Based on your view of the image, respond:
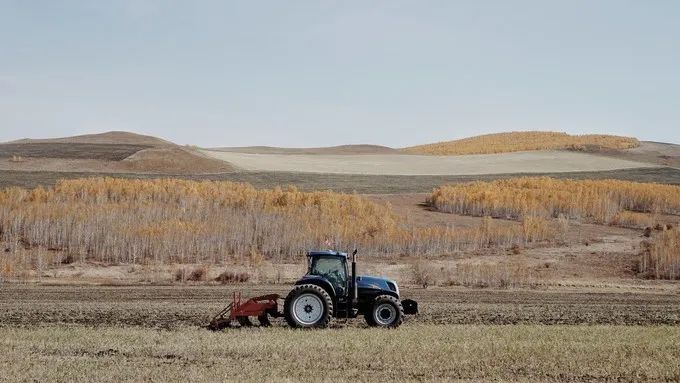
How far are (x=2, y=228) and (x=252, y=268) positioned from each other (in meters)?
19.1

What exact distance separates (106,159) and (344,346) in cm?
6830

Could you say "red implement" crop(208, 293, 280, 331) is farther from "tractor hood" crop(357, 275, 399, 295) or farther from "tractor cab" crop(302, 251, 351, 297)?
"tractor hood" crop(357, 275, 399, 295)

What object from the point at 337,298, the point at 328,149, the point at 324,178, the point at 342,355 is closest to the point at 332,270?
the point at 337,298

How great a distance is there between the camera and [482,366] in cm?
1636

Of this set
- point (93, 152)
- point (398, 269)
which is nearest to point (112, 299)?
point (398, 269)

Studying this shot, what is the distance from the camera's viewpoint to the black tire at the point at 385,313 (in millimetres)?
22297

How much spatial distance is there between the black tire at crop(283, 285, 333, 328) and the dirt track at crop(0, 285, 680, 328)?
198 centimetres

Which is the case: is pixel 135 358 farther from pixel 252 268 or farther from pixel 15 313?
pixel 252 268

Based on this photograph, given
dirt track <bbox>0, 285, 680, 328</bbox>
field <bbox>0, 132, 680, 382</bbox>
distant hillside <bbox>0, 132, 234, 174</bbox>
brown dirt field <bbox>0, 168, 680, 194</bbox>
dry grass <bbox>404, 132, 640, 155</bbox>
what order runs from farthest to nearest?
dry grass <bbox>404, 132, 640, 155</bbox>, distant hillside <bbox>0, 132, 234, 174</bbox>, brown dirt field <bbox>0, 168, 680, 194</bbox>, dirt track <bbox>0, 285, 680, 328</bbox>, field <bbox>0, 132, 680, 382</bbox>

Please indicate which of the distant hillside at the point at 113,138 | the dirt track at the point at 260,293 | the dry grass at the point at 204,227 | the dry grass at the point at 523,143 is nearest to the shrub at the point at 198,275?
the dirt track at the point at 260,293

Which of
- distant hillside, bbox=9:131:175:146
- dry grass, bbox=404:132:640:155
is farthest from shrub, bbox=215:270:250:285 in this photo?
dry grass, bbox=404:132:640:155

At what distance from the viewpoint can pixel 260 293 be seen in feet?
112

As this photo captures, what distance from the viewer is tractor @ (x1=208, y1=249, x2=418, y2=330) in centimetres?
2195

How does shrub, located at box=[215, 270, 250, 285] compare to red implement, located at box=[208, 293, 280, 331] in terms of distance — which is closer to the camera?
red implement, located at box=[208, 293, 280, 331]
